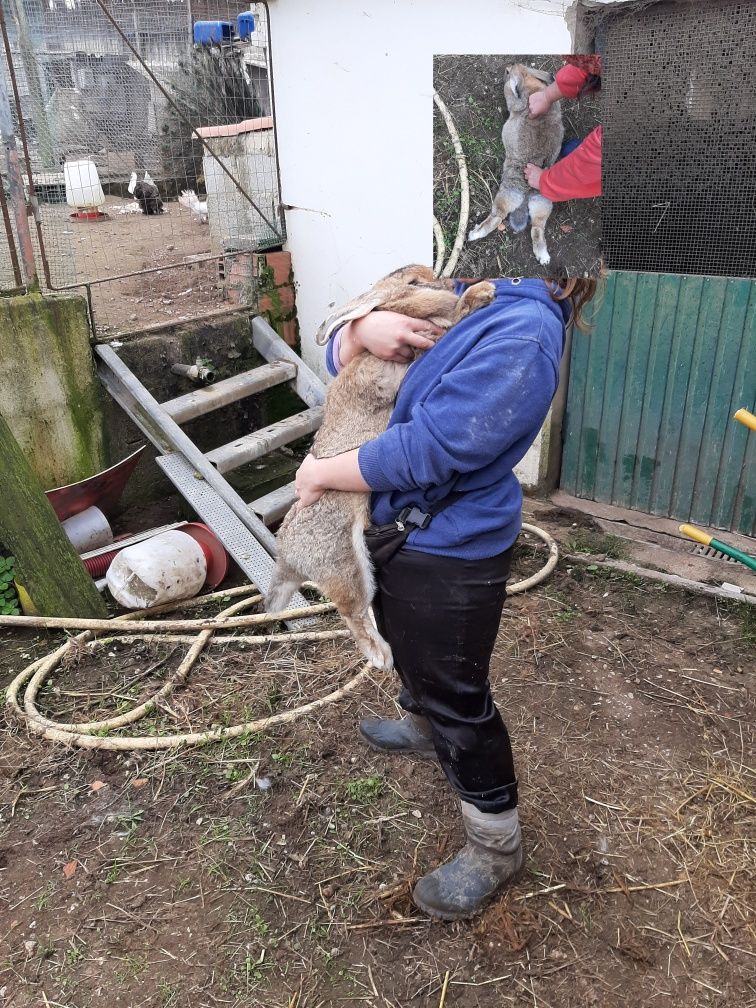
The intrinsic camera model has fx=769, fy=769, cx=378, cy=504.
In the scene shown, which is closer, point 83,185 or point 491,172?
point 491,172

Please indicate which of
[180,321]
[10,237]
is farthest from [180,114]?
[10,237]

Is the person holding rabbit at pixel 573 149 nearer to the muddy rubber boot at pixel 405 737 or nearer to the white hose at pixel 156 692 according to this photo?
the muddy rubber boot at pixel 405 737

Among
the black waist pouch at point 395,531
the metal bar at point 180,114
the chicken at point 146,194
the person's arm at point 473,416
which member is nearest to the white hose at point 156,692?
the black waist pouch at point 395,531

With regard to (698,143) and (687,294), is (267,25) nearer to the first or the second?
(687,294)

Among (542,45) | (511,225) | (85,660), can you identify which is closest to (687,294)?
(542,45)

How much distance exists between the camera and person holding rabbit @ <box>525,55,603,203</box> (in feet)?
5.58

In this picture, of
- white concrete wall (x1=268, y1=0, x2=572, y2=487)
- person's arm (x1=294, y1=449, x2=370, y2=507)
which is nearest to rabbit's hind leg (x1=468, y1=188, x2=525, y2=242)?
person's arm (x1=294, y1=449, x2=370, y2=507)

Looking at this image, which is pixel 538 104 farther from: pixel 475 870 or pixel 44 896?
pixel 44 896

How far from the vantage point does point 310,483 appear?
2.10 meters

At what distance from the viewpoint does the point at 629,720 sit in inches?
130

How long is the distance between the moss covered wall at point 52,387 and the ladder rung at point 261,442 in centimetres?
86

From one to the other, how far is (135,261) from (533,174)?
536cm

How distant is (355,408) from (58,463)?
3332 millimetres

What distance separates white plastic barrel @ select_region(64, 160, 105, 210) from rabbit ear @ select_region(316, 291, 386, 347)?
4093 mm
